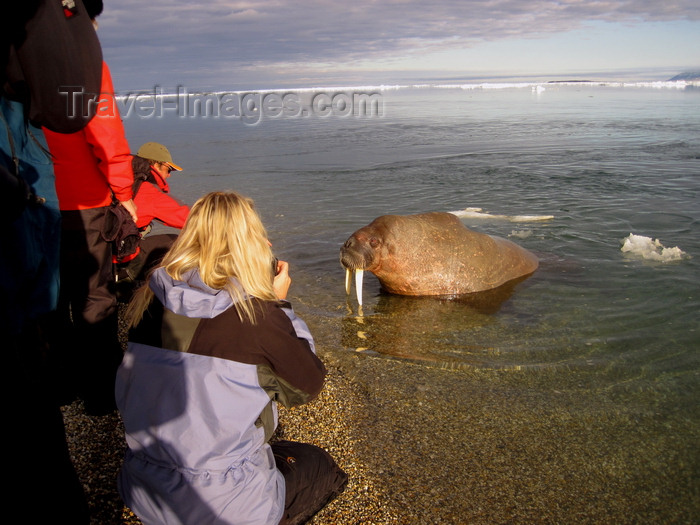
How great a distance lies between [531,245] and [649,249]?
145 cm

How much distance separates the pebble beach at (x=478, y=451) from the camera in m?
2.90

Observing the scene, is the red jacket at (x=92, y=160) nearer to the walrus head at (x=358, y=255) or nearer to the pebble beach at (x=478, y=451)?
the pebble beach at (x=478, y=451)

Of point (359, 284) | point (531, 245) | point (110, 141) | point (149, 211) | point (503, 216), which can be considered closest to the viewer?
point (110, 141)

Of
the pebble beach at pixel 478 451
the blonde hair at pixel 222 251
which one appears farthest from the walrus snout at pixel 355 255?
the blonde hair at pixel 222 251

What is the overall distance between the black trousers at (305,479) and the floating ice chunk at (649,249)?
5.80m

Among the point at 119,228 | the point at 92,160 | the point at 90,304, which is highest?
the point at 92,160

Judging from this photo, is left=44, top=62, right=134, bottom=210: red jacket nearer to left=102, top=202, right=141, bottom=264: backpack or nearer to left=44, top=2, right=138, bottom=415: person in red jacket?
left=44, top=2, right=138, bottom=415: person in red jacket

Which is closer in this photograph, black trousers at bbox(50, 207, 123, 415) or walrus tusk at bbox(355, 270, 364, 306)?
black trousers at bbox(50, 207, 123, 415)

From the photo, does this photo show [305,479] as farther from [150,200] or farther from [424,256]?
[424,256]

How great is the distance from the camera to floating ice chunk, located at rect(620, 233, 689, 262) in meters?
7.05

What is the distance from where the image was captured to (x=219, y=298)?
2180 millimetres

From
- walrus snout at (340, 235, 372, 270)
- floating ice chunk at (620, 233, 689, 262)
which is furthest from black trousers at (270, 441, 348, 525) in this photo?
floating ice chunk at (620, 233, 689, 262)

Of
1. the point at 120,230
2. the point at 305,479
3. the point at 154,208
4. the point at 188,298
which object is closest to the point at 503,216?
the point at 154,208

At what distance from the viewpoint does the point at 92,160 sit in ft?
11.5
